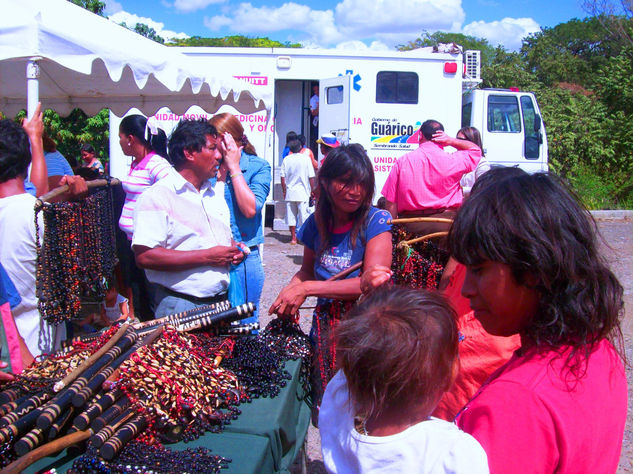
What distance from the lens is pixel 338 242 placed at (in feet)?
9.14

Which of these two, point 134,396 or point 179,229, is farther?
point 179,229

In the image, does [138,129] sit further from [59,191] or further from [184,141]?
[59,191]

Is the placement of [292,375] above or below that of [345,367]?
below

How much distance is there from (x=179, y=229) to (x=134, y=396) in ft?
4.26

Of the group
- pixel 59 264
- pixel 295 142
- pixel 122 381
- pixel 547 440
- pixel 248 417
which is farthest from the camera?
pixel 295 142

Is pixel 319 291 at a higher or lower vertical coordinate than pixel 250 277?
higher

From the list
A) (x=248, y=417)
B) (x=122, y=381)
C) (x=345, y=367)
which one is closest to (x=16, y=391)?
(x=122, y=381)

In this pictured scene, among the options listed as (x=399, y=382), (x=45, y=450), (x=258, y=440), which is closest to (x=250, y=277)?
(x=258, y=440)

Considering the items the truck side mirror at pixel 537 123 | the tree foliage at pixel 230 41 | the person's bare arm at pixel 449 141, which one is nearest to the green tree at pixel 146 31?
the tree foliage at pixel 230 41

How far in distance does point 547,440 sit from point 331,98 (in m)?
10.4

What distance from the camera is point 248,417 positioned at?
79.7 inches

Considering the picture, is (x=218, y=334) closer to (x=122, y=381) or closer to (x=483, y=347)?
(x=122, y=381)

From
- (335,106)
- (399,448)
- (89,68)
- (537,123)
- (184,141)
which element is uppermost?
(335,106)

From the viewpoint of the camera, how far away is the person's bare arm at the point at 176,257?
2893 millimetres
